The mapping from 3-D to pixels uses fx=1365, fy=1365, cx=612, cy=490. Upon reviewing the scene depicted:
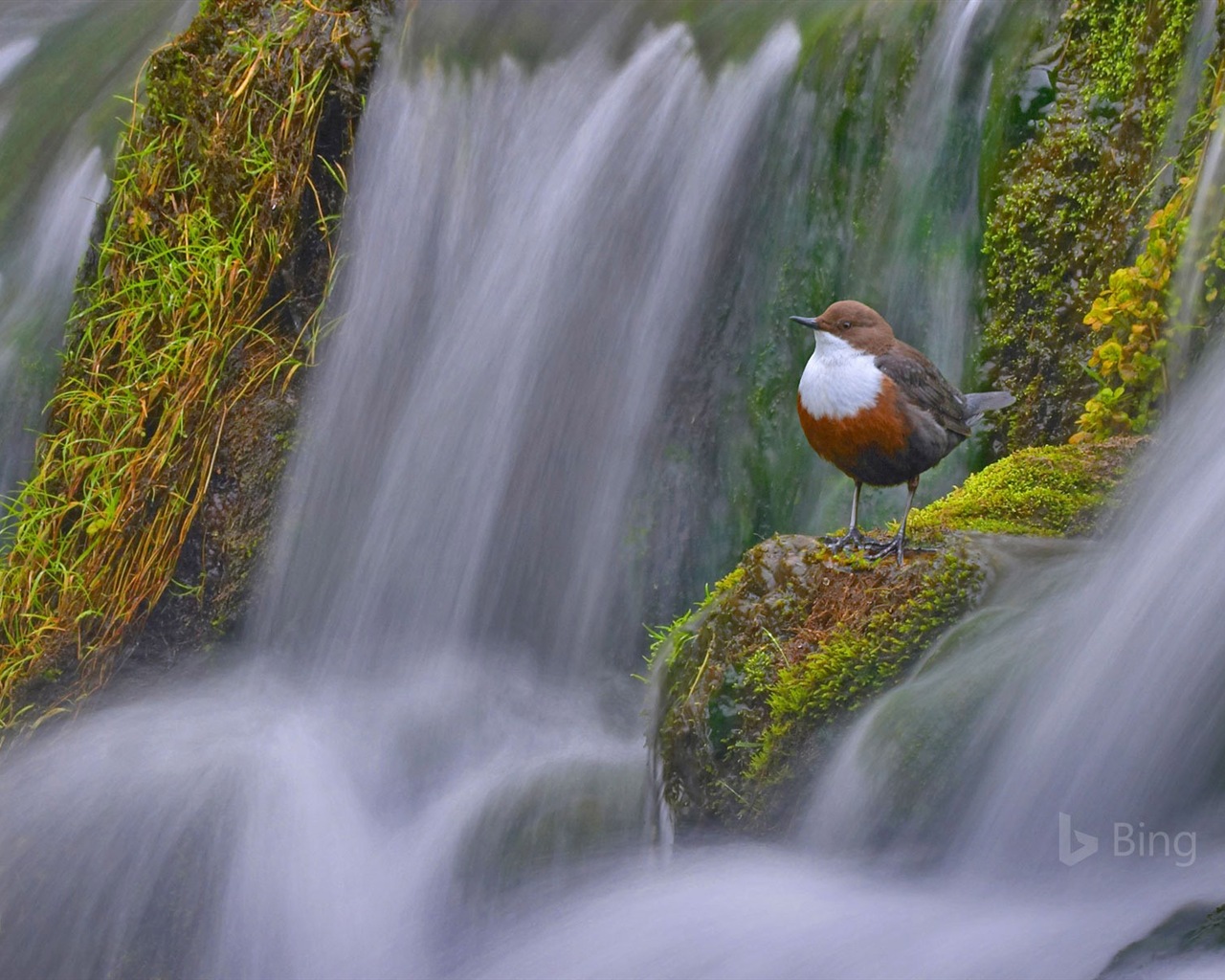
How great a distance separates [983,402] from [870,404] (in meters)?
0.60

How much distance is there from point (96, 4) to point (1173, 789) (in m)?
6.41

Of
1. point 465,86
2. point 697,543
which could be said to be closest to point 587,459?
point 697,543

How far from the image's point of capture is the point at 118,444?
17.1 feet

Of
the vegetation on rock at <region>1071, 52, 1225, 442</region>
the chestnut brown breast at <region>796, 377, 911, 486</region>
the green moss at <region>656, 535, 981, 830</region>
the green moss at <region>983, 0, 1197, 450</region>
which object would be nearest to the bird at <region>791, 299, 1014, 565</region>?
the chestnut brown breast at <region>796, 377, 911, 486</region>

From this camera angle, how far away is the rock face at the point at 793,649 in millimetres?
3209

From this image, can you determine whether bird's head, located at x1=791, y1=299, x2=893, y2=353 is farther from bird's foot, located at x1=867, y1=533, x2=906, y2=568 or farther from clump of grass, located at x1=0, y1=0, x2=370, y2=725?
clump of grass, located at x1=0, y1=0, x2=370, y2=725

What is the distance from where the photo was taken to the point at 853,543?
3480mm

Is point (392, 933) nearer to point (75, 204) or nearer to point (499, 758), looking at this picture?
point (499, 758)

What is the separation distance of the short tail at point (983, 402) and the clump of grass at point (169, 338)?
2.67 m

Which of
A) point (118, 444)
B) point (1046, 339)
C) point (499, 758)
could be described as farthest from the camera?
point (118, 444)

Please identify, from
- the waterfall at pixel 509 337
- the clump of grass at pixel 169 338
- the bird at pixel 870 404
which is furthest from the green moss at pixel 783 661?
the clump of grass at pixel 169 338

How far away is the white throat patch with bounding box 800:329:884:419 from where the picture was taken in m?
3.34

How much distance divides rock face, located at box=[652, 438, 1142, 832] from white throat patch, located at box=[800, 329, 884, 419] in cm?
36

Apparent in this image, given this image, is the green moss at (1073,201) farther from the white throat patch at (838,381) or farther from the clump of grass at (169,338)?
the clump of grass at (169,338)
